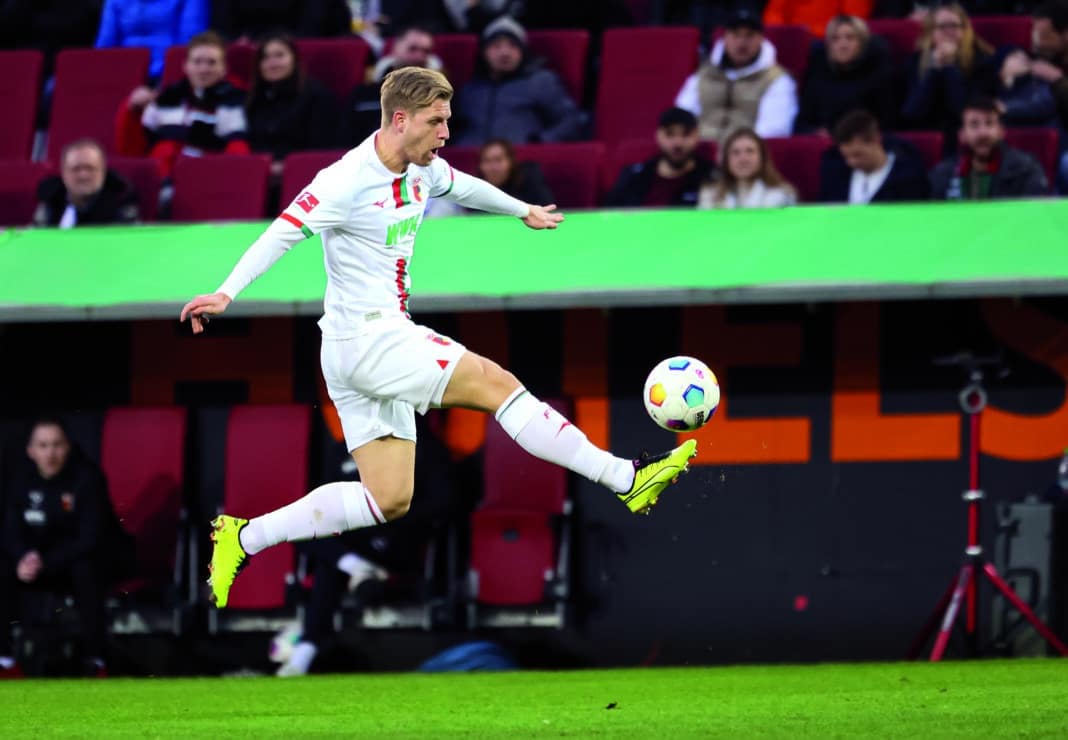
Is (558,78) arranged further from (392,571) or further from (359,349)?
(359,349)

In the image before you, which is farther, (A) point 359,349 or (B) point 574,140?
(B) point 574,140

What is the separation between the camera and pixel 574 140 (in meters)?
11.4

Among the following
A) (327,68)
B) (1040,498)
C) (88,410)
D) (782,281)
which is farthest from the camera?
(327,68)

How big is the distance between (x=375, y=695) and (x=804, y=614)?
9.02ft

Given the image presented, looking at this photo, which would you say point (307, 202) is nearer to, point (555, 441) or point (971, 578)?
point (555, 441)

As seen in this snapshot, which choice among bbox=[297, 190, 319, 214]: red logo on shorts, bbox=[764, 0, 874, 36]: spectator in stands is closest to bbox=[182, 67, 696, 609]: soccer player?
bbox=[297, 190, 319, 214]: red logo on shorts

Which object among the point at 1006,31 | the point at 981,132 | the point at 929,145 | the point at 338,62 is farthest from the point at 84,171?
the point at 1006,31

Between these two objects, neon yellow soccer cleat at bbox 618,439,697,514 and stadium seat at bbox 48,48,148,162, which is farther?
stadium seat at bbox 48,48,148,162

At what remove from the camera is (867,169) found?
1016cm

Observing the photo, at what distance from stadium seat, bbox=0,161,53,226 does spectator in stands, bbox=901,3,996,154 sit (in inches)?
201

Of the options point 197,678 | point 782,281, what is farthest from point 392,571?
point 782,281

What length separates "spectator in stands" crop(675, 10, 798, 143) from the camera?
36.8 feet

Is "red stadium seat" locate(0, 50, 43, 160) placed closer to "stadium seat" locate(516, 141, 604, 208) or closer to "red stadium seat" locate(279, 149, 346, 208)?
"red stadium seat" locate(279, 149, 346, 208)

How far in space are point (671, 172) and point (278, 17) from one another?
12.9 feet
